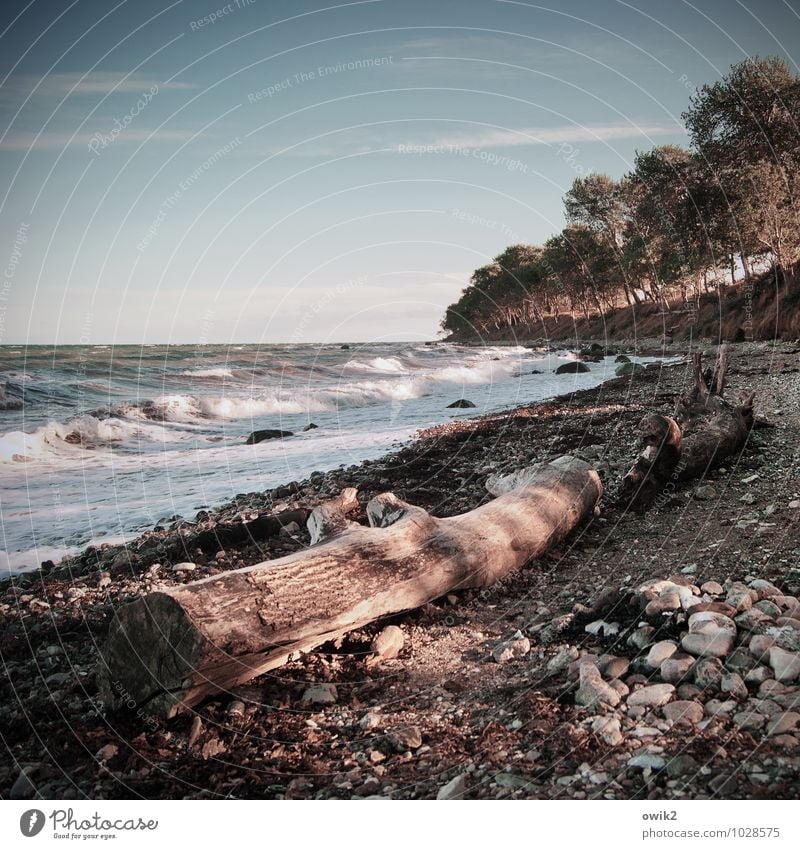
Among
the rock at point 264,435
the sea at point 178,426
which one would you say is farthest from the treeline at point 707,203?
the rock at point 264,435

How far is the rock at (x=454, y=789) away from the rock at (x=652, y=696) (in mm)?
1137

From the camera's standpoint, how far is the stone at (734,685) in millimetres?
3223

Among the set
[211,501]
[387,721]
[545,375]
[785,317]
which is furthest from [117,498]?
[785,317]

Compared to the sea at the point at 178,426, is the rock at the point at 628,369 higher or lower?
higher

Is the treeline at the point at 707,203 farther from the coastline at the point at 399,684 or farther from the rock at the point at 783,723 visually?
the rock at the point at 783,723

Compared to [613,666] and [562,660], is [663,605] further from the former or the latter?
[562,660]

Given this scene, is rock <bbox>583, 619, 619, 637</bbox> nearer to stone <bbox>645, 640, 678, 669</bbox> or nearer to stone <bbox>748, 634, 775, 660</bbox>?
stone <bbox>645, 640, 678, 669</bbox>

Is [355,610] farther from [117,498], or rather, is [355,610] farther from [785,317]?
[785,317]

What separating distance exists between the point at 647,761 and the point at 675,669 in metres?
0.77

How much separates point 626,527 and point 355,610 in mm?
4096

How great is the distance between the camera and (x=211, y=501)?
10203mm

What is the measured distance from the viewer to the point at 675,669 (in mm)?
3521

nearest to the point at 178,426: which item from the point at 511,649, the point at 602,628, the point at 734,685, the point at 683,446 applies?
the point at 683,446

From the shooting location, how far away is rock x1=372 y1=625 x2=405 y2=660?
15.3 ft
